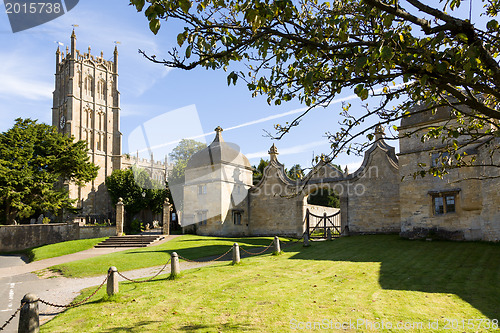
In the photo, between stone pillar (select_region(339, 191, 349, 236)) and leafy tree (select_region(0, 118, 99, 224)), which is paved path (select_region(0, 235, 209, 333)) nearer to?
stone pillar (select_region(339, 191, 349, 236))

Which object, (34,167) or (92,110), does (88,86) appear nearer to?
(92,110)

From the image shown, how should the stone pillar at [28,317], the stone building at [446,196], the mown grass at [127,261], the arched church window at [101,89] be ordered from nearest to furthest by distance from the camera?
the stone pillar at [28,317]
the mown grass at [127,261]
the stone building at [446,196]
the arched church window at [101,89]

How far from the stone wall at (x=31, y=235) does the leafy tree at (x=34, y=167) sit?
3531mm

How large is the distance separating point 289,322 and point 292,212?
23.9 meters

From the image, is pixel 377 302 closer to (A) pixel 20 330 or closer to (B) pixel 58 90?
(A) pixel 20 330

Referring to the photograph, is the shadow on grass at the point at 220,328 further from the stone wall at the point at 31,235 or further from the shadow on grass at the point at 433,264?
the stone wall at the point at 31,235

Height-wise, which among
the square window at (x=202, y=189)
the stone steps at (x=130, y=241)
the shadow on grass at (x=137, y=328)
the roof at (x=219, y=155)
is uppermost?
the roof at (x=219, y=155)

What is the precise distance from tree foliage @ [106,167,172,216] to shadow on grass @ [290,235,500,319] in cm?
3452

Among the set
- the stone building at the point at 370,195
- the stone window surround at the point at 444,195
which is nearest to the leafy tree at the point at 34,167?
the stone building at the point at 370,195

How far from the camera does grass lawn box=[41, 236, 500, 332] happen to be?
24.1 feet

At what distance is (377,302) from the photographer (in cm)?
846

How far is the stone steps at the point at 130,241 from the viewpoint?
26.4 meters

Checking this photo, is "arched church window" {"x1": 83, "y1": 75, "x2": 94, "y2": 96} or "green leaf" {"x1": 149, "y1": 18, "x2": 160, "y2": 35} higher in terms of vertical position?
"arched church window" {"x1": 83, "y1": 75, "x2": 94, "y2": 96}

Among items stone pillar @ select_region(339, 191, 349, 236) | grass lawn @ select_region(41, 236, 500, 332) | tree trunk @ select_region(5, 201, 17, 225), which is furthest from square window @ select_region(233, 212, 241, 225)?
tree trunk @ select_region(5, 201, 17, 225)
